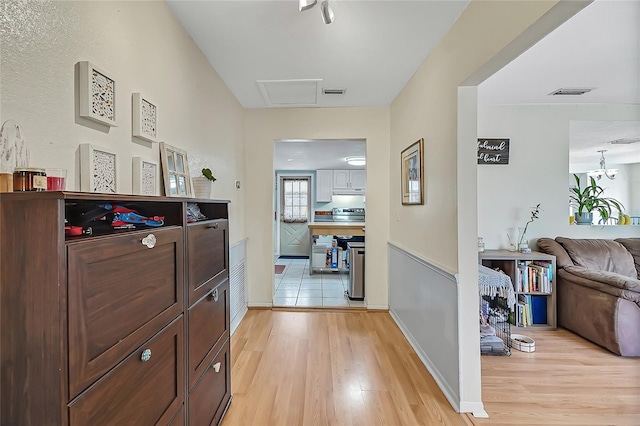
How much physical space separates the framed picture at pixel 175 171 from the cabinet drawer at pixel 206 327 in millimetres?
654

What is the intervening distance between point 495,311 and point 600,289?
947mm

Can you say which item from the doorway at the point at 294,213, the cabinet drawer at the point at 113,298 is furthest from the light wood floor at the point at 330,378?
the doorway at the point at 294,213

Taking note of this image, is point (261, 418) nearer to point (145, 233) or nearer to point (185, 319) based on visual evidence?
point (185, 319)

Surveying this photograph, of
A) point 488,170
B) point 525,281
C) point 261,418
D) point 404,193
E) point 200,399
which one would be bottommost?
point 261,418

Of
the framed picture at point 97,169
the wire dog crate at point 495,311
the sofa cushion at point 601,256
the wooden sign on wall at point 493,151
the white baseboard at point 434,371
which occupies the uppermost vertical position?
the wooden sign on wall at point 493,151

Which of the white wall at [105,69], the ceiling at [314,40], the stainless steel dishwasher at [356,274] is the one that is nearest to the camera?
the white wall at [105,69]

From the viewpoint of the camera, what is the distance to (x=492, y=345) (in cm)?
252

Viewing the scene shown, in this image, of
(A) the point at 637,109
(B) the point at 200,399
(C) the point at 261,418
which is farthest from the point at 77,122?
(A) the point at 637,109

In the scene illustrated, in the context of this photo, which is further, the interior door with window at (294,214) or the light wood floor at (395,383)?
the interior door with window at (294,214)

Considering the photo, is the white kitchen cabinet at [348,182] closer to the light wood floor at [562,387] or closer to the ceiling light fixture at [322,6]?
the light wood floor at [562,387]

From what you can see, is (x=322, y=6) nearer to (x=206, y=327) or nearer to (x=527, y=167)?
(x=206, y=327)

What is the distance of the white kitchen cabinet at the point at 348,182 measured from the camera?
7.34 metres

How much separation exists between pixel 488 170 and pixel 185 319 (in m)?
3.47

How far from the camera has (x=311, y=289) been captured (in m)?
4.46
